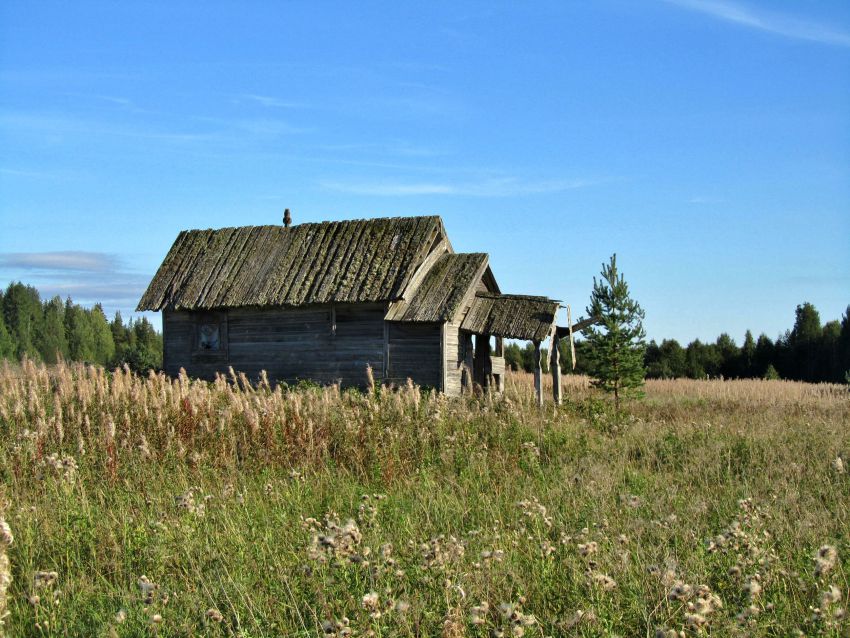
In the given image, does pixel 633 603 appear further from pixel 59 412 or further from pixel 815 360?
pixel 815 360

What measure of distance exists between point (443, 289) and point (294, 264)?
4.86 metres

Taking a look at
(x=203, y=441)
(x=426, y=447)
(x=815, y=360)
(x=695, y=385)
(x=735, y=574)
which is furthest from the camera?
(x=815, y=360)

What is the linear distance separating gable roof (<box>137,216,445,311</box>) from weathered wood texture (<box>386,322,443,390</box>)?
1019mm

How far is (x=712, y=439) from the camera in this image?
11.0m

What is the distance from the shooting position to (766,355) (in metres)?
42.0

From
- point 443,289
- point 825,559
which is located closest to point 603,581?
point 825,559

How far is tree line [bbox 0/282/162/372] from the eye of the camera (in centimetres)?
7556

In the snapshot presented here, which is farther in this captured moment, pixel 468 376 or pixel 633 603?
pixel 468 376

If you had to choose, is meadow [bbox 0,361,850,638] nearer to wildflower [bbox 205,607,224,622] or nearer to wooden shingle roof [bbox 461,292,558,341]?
wildflower [bbox 205,607,224,622]

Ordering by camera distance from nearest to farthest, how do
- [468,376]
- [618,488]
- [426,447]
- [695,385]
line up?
[618,488] < [426,447] < [468,376] < [695,385]

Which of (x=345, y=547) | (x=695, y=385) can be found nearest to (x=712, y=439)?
(x=345, y=547)

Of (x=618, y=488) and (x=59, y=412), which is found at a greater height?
(x=59, y=412)

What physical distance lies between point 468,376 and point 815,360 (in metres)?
28.9

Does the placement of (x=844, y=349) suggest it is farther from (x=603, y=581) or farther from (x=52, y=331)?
(x=52, y=331)
